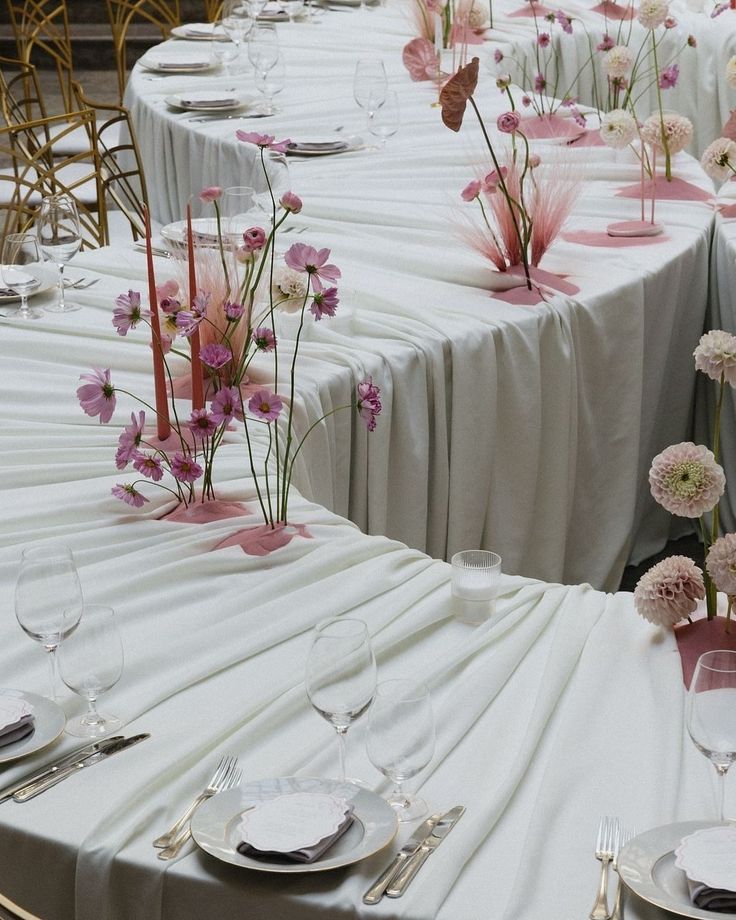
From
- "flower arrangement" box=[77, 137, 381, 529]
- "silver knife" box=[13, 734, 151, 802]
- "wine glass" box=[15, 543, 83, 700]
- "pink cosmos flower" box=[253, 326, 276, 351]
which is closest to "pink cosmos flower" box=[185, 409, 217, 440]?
"flower arrangement" box=[77, 137, 381, 529]

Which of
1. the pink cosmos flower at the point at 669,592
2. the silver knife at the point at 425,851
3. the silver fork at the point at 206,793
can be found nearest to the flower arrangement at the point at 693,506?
the pink cosmos flower at the point at 669,592

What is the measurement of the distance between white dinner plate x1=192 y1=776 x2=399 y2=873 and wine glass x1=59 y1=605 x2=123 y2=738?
0.21 m

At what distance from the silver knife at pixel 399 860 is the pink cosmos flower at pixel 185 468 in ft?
2.59

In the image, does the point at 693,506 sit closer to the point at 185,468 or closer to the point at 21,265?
the point at 185,468

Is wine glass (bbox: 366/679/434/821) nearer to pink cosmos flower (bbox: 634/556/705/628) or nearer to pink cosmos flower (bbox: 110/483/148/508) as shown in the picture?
pink cosmos flower (bbox: 634/556/705/628)

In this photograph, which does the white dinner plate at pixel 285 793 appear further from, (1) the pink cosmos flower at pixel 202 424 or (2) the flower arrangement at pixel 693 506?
(1) the pink cosmos flower at pixel 202 424

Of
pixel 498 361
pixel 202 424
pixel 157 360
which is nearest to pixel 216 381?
pixel 157 360

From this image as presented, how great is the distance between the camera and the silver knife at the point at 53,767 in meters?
1.36

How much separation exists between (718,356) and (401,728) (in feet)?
2.37

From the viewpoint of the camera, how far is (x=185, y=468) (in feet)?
6.37

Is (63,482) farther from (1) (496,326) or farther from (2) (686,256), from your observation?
(2) (686,256)

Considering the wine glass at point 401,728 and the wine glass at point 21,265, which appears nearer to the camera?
the wine glass at point 401,728

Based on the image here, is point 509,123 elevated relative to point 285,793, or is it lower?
elevated

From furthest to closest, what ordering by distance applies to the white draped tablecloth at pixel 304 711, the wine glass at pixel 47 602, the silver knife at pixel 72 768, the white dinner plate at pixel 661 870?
1. the wine glass at pixel 47 602
2. the silver knife at pixel 72 768
3. the white draped tablecloth at pixel 304 711
4. the white dinner plate at pixel 661 870
